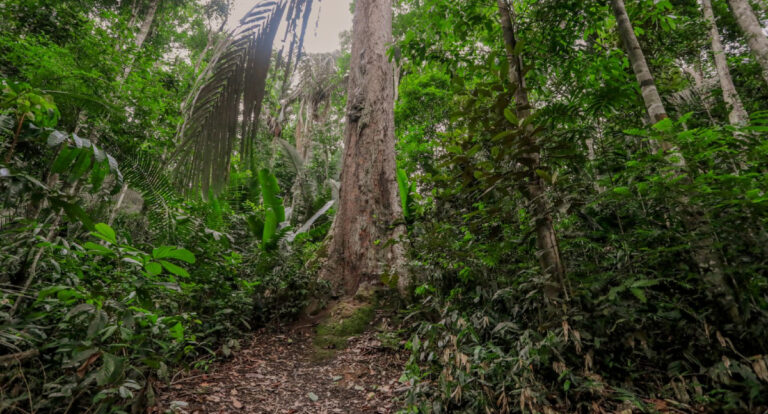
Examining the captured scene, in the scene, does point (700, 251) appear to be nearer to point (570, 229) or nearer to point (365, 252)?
point (570, 229)

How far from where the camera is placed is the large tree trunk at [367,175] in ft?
11.9

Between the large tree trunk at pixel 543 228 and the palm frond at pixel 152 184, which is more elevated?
the palm frond at pixel 152 184

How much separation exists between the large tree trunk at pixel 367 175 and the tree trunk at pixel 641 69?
2.25 m

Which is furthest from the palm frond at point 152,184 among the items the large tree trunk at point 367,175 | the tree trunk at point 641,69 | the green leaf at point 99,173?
the tree trunk at point 641,69

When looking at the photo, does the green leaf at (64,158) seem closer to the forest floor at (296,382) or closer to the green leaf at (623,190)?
the forest floor at (296,382)

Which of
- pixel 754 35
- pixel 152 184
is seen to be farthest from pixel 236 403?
pixel 754 35

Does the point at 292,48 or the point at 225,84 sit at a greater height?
the point at 292,48

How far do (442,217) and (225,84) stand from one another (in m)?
1.92

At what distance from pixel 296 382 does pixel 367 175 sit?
2361mm

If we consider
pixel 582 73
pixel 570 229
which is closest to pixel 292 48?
pixel 570 229

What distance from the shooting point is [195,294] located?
118 inches

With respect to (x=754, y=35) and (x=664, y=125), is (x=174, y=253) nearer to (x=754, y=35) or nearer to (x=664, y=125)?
(x=664, y=125)

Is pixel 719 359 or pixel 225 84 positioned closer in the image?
pixel 225 84

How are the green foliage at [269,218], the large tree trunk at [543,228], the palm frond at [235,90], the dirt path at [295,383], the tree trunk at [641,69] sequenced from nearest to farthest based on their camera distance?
the palm frond at [235,90] < the large tree trunk at [543,228] < the tree trunk at [641,69] < the dirt path at [295,383] < the green foliage at [269,218]
